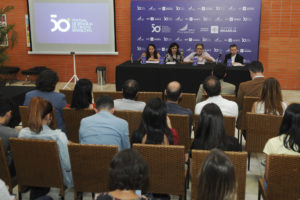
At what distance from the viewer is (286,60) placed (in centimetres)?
819

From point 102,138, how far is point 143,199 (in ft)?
3.69

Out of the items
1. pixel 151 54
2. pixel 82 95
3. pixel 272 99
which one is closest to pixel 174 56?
pixel 151 54

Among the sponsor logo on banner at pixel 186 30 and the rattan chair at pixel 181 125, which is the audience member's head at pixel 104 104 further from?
the sponsor logo on banner at pixel 186 30

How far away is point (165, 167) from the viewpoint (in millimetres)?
2535

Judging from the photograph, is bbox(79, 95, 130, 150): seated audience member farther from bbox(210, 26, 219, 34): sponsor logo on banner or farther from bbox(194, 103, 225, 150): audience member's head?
bbox(210, 26, 219, 34): sponsor logo on banner

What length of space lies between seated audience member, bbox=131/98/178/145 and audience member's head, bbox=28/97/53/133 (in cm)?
73

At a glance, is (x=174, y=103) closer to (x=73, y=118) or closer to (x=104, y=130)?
(x=104, y=130)

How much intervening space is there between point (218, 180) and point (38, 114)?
1628 millimetres

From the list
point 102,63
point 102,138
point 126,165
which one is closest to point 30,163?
point 102,138

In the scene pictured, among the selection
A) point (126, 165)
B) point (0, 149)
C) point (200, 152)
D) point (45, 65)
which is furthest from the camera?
point (45, 65)

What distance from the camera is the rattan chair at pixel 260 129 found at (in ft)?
10.9

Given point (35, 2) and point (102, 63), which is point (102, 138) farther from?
point (35, 2)

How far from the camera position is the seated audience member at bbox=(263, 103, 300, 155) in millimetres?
2527

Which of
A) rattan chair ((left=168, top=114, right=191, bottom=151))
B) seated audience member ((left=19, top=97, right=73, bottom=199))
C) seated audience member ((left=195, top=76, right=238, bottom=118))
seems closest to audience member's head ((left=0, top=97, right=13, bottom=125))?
seated audience member ((left=19, top=97, right=73, bottom=199))
